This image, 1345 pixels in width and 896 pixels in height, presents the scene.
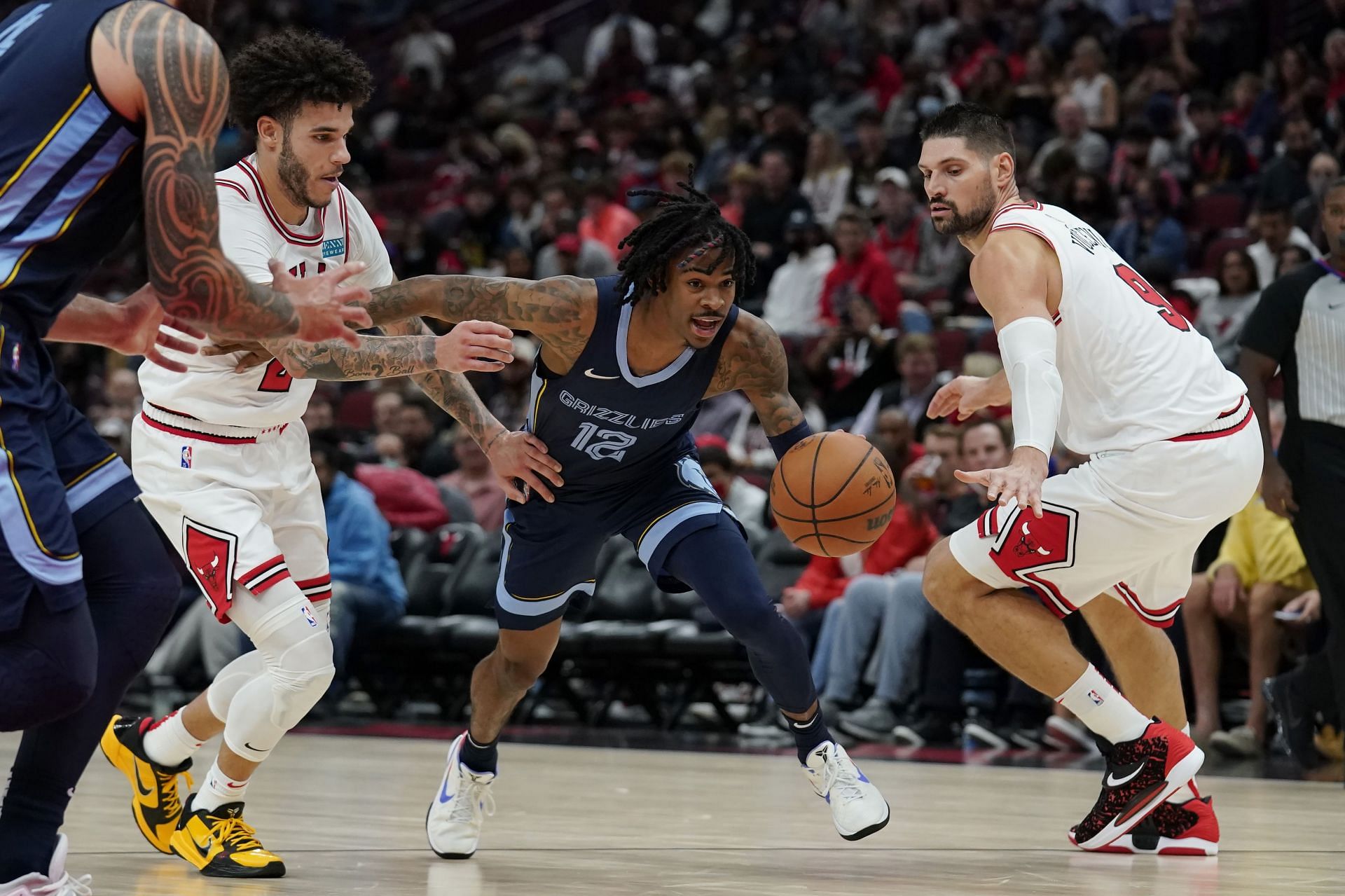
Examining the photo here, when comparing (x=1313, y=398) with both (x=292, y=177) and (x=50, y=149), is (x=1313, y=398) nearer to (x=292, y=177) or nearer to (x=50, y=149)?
(x=292, y=177)

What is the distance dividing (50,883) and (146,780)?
1474mm

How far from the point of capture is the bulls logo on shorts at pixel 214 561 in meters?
4.50

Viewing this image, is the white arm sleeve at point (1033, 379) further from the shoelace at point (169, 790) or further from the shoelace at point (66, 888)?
the shoelace at point (169, 790)

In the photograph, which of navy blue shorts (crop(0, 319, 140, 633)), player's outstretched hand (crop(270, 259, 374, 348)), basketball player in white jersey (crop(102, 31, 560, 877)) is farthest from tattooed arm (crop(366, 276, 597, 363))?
navy blue shorts (crop(0, 319, 140, 633))

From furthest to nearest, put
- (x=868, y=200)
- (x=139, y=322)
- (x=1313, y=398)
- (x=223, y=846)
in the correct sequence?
(x=868, y=200)
(x=1313, y=398)
(x=223, y=846)
(x=139, y=322)

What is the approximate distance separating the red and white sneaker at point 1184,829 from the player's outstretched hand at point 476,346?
2225 mm

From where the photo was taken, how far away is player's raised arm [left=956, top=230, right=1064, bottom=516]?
13.5ft

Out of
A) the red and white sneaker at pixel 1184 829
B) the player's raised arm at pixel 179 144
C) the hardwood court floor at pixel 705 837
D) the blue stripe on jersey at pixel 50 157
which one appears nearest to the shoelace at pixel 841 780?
the hardwood court floor at pixel 705 837

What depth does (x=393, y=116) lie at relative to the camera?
70.2ft

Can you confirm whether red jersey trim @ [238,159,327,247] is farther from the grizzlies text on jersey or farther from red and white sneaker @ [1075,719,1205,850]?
A: red and white sneaker @ [1075,719,1205,850]

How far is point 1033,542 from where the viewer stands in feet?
15.5

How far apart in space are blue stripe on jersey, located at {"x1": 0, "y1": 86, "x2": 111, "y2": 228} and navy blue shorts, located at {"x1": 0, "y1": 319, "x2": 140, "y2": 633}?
22 cm

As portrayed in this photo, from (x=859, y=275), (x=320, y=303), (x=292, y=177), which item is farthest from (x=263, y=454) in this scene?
(x=859, y=275)

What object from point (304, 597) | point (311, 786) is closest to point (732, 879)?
point (304, 597)
